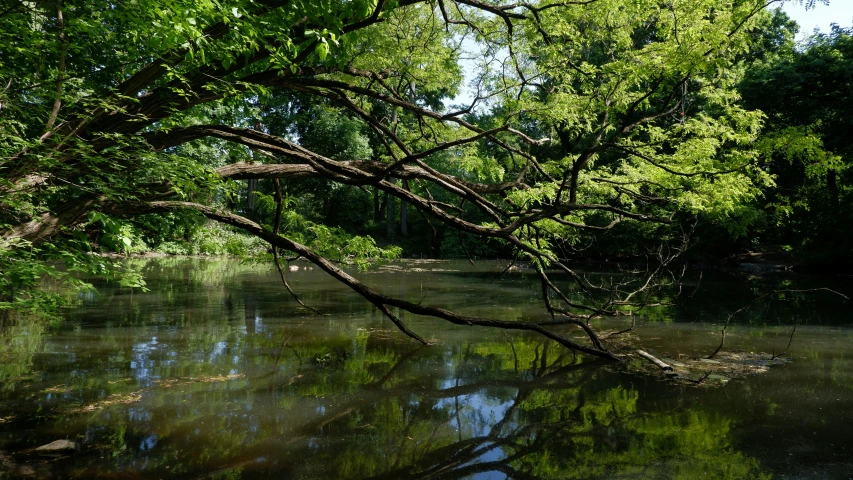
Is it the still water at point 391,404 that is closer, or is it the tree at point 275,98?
the tree at point 275,98

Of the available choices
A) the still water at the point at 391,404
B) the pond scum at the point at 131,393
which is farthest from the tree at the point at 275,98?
the pond scum at the point at 131,393

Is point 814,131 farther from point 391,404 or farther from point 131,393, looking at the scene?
point 131,393

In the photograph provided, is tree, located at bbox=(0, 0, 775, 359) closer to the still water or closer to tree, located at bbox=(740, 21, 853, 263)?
the still water

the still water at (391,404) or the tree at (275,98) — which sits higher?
the tree at (275,98)

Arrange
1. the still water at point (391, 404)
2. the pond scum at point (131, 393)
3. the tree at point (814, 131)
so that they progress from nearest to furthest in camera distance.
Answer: the still water at point (391, 404) → the pond scum at point (131, 393) → the tree at point (814, 131)

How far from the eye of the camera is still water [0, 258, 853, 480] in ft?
15.0

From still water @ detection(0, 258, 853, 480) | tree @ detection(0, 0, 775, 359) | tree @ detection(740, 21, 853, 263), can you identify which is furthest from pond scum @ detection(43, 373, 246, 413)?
tree @ detection(740, 21, 853, 263)

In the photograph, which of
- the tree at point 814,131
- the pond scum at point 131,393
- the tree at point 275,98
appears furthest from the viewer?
the tree at point 814,131

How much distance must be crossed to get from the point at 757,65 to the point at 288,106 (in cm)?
2516

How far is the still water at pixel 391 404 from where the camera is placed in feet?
15.0

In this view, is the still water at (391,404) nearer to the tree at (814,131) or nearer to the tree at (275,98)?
the tree at (275,98)

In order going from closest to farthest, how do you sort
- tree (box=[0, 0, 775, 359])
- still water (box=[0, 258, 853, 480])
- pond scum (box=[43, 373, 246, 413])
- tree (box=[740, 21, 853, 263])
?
tree (box=[0, 0, 775, 359])
still water (box=[0, 258, 853, 480])
pond scum (box=[43, 373, 246, 413])
tree (box=[740, 21, 853, 263])

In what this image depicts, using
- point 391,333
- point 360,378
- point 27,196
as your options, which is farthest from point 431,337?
point 27,196

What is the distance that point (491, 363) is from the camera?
802 cm
